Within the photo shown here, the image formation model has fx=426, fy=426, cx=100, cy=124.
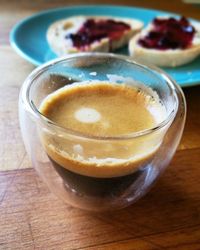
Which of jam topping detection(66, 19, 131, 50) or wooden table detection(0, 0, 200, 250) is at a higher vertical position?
jam topping detection(66, 19, 131, 50)

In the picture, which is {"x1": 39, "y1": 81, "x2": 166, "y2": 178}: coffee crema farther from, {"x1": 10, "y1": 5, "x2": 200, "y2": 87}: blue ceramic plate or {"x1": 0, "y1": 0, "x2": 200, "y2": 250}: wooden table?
{"x1": 10, "y1": 5, "x2": 200, "y2": 87}: blue ceramic plate

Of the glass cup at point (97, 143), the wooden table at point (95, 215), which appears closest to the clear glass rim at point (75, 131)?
the glass cup at point (97, 143)

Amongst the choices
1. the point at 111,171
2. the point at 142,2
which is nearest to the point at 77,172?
the point at 111,171

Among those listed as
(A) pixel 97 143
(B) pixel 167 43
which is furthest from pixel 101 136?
(B) pixel 167 43

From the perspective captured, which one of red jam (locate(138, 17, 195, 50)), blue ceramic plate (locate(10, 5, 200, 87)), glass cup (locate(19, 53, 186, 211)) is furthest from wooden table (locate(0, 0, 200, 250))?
red jam (locate(138, 17, 195, 50))

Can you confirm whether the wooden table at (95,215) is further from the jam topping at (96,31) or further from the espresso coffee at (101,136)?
the jam topping at (96,31)

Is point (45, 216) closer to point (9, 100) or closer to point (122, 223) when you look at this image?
point (122, 223)
